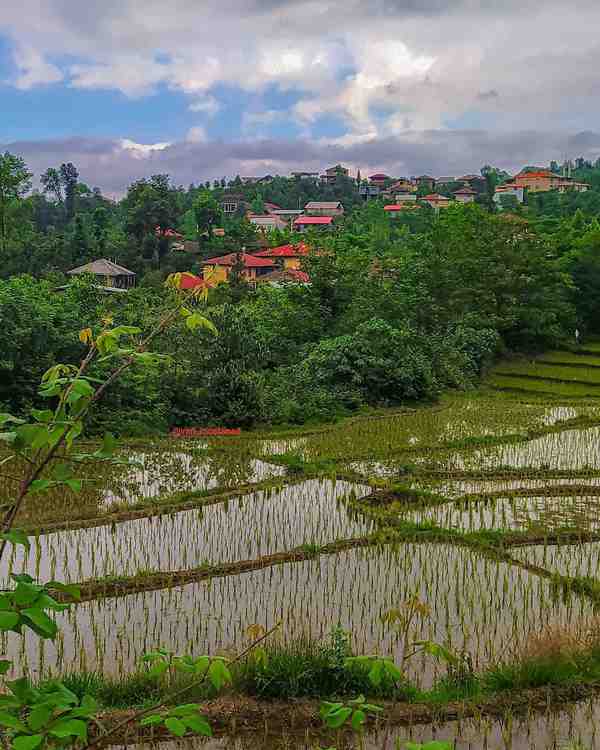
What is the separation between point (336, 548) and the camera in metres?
9.11

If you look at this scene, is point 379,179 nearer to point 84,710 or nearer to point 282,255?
point 282,255

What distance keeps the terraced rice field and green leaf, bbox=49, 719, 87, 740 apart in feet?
6.66

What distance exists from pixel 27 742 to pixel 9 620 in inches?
10.0

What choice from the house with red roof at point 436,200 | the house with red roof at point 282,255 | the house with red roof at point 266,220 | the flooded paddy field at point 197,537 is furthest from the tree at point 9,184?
the house with red roof at point 436,200

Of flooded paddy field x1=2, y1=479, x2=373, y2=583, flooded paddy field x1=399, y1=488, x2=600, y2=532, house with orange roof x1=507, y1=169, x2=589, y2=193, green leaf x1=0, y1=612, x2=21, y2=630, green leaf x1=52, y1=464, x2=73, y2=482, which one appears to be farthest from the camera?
house with orange roof x1=507, y1=169, x2=589, y2=193

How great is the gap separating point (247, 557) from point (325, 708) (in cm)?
694

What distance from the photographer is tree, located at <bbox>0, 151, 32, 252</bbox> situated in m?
32.1

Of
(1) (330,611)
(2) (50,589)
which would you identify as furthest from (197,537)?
(2) (50,589)

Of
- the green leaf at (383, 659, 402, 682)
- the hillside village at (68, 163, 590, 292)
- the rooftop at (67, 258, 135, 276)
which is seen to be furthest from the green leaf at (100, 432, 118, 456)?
the rooftop at (67, 258, 135, 276)

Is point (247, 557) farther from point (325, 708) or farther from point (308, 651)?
point (325, 708)

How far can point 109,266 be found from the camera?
3544cm

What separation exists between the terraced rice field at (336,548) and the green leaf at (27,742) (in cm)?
205

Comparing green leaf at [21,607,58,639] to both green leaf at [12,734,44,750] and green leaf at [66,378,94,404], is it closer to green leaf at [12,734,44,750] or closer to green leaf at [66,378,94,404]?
green leaf at [12,734,44,750]

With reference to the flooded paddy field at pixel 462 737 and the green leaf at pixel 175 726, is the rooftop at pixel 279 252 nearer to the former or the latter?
the flooded paddy field at pixel 462 737
